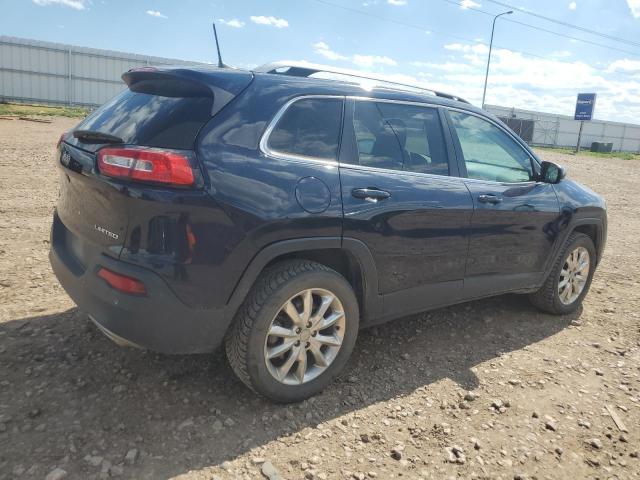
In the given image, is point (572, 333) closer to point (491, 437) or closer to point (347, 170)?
point (491, 437)

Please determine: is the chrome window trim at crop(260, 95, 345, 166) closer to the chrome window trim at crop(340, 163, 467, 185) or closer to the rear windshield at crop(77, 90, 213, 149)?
the chrome window trim at crop(340, 163, 467, 185)

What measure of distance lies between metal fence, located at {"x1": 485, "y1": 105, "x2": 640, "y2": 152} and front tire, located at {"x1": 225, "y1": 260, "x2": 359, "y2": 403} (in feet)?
127

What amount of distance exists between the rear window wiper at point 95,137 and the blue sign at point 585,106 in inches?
1645

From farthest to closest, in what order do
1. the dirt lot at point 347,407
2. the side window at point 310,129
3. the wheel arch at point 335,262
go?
the side window at point 310,129
the wheel arch at point 335,262
the dirt lot at point 347,407

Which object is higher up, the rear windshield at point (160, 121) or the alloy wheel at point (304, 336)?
the rear windshield at point (160, 121)

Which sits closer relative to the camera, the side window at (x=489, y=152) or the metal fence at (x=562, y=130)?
the side window at (x=489, y=152)

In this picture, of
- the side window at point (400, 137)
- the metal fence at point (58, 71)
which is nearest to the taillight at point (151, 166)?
the side window at point (400, 137)

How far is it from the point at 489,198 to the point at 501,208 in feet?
0.53

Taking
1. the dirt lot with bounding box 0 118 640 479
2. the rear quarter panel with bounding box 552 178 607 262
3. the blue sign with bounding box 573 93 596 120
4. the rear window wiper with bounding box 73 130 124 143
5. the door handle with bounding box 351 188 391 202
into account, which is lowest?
the dirt lot with bounding box 0 118 640 479

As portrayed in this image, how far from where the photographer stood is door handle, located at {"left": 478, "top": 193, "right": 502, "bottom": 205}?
3.60 meters

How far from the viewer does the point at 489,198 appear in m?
3.65

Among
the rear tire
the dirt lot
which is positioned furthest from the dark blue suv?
the rear tire

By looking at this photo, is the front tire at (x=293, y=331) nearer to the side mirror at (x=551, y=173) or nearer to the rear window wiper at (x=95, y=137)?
the rear window wiper at (x=95, y=137)

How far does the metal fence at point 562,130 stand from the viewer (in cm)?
3989
